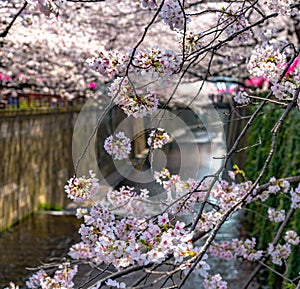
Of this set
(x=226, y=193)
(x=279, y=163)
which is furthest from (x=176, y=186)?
(x=279, y=163)

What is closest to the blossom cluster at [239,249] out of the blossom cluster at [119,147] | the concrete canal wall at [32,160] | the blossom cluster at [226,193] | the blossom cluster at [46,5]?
the blossom cluster at [226,193]

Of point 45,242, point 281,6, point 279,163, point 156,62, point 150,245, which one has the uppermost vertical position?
point 281,6

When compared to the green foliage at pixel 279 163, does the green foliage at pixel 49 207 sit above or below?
below

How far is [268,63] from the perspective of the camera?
244 cm

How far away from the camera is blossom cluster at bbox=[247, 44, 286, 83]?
2.44 m

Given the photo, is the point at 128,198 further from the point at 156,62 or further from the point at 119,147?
the point at 156,62

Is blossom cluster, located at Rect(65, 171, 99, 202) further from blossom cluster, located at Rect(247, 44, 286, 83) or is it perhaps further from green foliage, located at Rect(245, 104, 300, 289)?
green foliage, located at Rect(245, 104, 300, 289)

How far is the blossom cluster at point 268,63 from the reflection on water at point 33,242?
3.40 metres

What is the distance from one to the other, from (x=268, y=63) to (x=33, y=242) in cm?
491

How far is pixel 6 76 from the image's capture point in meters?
7.61

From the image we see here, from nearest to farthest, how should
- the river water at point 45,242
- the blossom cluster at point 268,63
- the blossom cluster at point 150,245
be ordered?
the blossom cluster at point 150,245 → the blossom cluster at point 268,63 → the river water at point 45,242

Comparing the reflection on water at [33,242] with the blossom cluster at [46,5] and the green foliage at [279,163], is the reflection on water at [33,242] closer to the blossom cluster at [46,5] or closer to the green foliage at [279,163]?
the green foliage at [279,163]

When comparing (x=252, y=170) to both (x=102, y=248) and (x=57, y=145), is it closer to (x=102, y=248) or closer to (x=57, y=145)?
(x=57, y=145)

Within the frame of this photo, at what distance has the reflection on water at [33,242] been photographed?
18.4 feet
